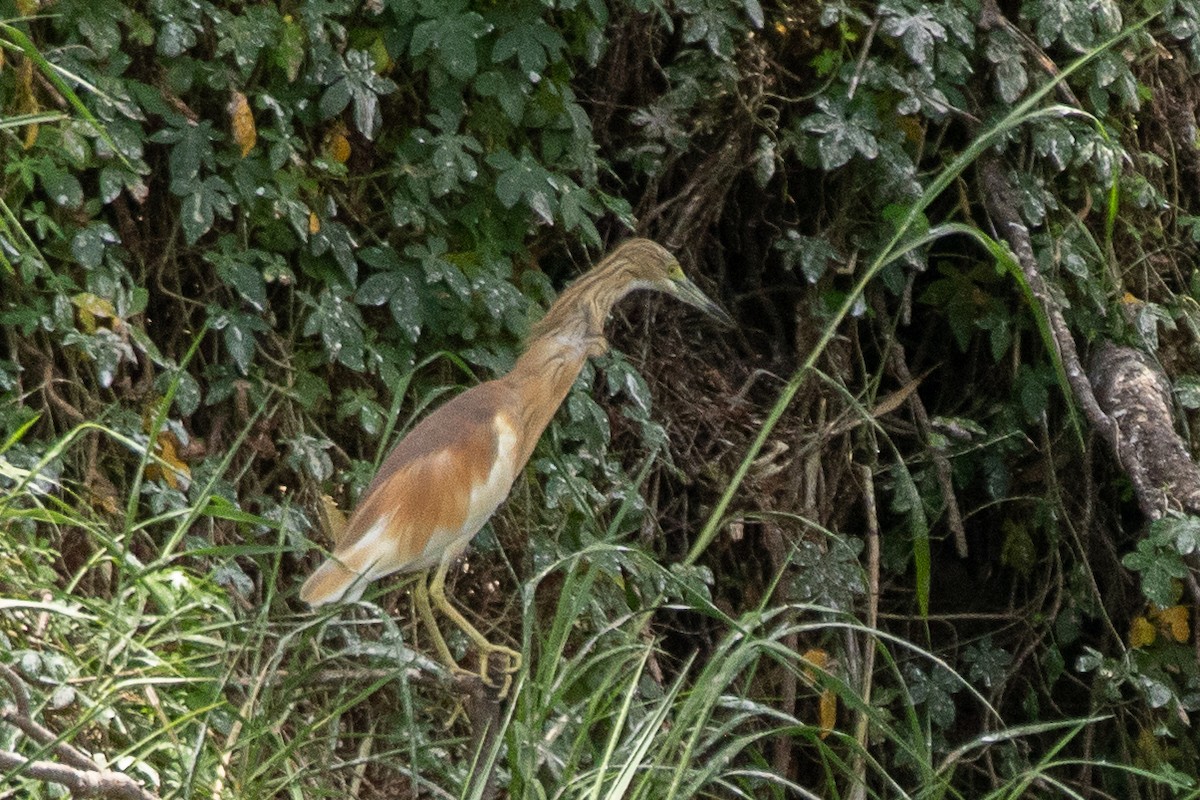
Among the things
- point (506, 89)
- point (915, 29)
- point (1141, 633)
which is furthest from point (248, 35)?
point (1141, 633)

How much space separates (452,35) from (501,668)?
3.66ft

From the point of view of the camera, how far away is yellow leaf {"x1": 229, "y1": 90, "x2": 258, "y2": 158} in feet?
8.71

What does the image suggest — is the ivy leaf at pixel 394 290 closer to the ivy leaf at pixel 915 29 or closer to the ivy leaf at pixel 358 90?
the ivy leaf at pixel 358 90

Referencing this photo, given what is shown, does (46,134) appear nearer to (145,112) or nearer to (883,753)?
(145,112)

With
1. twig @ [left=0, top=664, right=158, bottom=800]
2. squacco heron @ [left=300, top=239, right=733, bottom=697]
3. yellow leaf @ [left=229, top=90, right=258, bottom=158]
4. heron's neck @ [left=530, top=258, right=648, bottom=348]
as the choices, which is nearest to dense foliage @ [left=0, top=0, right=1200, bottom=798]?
yellow leaf @ [left=229, top=90, right=258, bottom=158]

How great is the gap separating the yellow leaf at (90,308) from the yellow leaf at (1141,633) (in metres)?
2.05

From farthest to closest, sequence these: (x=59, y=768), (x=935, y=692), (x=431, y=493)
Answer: (x=935, y=692), (x=431, y=493), (x=59, y=768)

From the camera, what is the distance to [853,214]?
3346 mm

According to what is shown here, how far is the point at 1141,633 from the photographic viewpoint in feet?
10.8

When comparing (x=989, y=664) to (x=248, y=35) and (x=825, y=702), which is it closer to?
(x=825, y=702)

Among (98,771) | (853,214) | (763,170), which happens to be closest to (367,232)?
(763,170)

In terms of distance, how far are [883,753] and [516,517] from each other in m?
1.08

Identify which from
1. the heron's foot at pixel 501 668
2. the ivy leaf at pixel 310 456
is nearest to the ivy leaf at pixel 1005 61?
the ivy leaf at pixel 310 456

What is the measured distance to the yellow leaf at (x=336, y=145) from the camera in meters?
2.80
